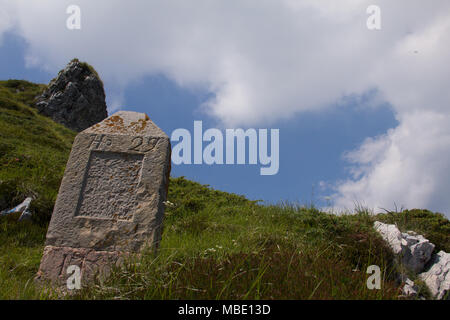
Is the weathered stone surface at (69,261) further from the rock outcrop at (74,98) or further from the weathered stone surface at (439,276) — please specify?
the rock outcrop at (74,98)

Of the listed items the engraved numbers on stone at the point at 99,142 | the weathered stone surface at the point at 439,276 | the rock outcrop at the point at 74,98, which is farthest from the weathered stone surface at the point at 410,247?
the rock outcrop at the point at 74,98

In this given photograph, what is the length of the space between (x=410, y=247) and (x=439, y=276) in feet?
2.20

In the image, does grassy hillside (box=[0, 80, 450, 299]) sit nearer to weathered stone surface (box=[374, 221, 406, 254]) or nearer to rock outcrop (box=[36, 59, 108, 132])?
weathered stone surface (box=[374, 221, 406, 254])

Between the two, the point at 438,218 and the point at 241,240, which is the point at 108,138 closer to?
the point at 241,240

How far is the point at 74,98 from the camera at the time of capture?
34375mm

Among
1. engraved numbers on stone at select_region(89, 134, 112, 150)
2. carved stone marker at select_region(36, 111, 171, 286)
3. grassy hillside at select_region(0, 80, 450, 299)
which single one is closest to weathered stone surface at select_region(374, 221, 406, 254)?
grassy hillside at select_region(0, 80, 450, 299)

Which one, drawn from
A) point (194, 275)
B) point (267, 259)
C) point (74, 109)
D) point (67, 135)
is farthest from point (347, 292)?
point (74, 109)

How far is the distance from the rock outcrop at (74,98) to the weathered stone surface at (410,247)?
34461 mm

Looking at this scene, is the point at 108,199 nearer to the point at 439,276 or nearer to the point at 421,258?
the point at 421,258

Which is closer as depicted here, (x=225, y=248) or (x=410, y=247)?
(x=225, y=248)

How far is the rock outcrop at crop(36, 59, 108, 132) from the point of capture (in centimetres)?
3253

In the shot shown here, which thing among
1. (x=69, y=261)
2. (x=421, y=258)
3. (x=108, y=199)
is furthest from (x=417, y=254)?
(x=69, y=261)

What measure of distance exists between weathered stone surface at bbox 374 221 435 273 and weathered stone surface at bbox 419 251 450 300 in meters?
0.16

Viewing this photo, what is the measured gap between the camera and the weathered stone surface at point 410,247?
5.72 meters
